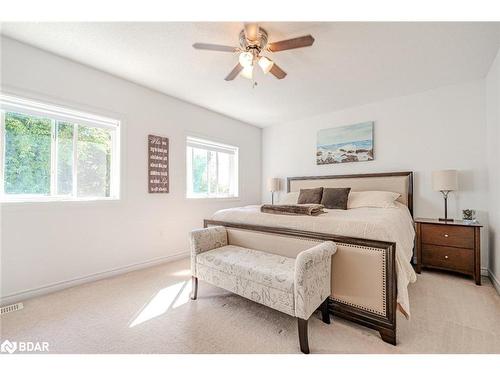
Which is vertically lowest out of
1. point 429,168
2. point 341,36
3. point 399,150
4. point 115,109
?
point 429,168

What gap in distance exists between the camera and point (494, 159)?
2430 mm

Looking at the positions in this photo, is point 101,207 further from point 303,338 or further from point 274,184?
point 274,184

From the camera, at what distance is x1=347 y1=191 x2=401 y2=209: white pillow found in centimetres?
292

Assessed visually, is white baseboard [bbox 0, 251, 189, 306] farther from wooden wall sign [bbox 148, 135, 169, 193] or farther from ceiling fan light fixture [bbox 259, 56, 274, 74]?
ceiling fan light fixture [bbox 259, 56, 274, 74]

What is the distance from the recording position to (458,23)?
182 cm

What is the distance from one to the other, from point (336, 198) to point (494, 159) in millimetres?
1724

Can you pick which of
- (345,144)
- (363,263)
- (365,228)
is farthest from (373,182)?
(363,263)

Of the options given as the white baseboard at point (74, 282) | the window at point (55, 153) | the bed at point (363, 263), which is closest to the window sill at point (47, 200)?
the window at point (55, 153)

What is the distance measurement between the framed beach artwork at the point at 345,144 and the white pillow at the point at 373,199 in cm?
78

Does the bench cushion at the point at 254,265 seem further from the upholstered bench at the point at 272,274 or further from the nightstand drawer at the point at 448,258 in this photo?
the nightstand drawer at the point at 448,258

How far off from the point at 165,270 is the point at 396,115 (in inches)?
164

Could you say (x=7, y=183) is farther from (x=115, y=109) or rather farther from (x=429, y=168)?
(x=429, y=168)
